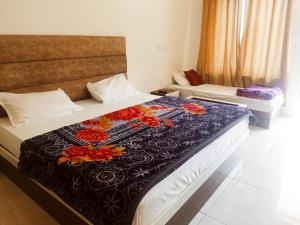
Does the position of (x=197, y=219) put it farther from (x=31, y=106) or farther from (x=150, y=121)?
(x=31, y=106)

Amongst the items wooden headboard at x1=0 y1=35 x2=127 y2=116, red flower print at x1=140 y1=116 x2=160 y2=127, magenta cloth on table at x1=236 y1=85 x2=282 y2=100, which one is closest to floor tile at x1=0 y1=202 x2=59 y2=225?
wooden headboard at x1=0 y1=35 x2=127 y2=116

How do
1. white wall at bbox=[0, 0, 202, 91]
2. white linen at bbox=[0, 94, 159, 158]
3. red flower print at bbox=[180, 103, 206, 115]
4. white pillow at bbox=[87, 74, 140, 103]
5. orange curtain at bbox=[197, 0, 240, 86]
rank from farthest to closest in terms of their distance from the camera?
1. orange curtain at bbox=[197, 0, 240, 86]
2. white pillow at bbox=[87, 74, 140, 103]
3. red flower print at bbox=[180, 103, 206, 115]
4. white wall at bbox=[0, 0, 202, 91]
5. white linen at bbox=[0, 94, 159, 158]

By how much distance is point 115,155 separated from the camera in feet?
5.26

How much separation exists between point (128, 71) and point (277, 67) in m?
2.62

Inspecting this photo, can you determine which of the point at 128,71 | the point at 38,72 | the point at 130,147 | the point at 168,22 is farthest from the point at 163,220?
the point at 168,22

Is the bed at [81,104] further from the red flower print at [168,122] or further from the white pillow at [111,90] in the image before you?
the red flower print at [168,122]

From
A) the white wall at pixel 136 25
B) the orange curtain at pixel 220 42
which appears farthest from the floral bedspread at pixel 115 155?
the orange curtain at pixel 220 42

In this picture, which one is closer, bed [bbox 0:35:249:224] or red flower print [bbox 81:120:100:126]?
bed [bbox 0:35:249:224]

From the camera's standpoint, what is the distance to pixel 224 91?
165 inches

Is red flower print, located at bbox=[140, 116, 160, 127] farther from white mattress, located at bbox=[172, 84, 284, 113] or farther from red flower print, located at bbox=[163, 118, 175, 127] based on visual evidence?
white mattress, located at bbox=[172, 84, 284, 113]

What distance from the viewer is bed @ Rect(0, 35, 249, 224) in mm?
1479

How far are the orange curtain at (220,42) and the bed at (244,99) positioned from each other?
0.42 meters

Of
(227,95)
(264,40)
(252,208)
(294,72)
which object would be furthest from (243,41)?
(252,208)

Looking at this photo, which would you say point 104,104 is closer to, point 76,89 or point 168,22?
point 76,89
